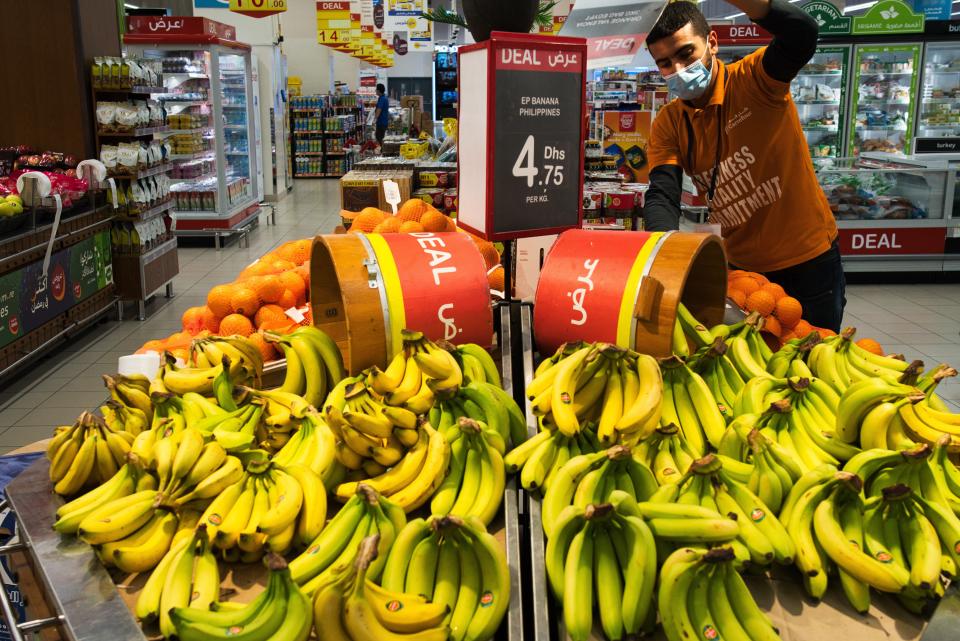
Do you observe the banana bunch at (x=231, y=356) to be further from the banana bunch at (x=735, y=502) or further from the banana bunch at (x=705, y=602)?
the banana bunch at (x=705, y=602)

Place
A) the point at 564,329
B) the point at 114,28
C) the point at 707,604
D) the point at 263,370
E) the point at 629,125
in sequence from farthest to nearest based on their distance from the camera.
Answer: the point at 629,125
the point at 114,28
the point at 263,370
the point at 564,329
the point at 707,604

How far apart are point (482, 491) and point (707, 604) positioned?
47cm

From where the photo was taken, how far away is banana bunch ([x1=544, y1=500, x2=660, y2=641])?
48.3 inches

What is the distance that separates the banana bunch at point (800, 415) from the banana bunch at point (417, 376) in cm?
63

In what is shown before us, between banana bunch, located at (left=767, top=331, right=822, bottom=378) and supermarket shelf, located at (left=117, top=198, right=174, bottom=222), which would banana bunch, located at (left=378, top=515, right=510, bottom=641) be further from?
supermarket shelf, located at (left=117, top=198, right=174, bottom=222)

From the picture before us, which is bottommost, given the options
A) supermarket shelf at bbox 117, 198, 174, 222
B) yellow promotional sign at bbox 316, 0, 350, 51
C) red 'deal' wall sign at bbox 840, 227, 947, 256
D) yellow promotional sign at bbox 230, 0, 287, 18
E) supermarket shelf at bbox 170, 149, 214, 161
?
red 'deal' wall sign at bbox 840, 227, 947, 256

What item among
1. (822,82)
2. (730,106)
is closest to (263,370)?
(730,106)

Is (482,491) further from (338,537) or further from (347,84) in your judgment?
(347,84)

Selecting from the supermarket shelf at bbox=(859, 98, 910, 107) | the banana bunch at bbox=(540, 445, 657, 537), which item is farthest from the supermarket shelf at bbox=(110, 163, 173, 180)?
the supermarket shelf at bbox=(859, 98, 910, 107)

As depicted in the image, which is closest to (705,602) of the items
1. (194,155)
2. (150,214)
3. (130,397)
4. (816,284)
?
(130,397)

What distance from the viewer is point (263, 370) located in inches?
87.7

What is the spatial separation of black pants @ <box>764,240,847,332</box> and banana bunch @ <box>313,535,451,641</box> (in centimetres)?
238

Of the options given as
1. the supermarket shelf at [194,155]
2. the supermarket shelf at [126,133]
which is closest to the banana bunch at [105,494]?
the supermarket shelf at [126,133]

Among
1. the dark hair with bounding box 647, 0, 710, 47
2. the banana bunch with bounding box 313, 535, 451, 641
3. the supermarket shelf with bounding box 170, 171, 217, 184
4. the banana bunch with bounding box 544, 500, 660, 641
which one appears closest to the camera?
the banana bunch with bounding box 313, 535, 451, 641
